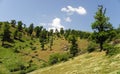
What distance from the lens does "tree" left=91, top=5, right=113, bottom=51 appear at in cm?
7288

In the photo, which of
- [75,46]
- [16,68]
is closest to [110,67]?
[16,68]

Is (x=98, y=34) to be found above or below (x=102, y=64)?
above

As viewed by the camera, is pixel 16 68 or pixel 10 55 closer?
pixel 16 68

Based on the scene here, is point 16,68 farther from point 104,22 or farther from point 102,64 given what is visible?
point 102,64

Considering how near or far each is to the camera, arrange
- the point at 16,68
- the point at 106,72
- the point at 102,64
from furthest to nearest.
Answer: the point at 16,68 < the point at 102,64 < the point at 106,72

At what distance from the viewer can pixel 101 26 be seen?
73812mm

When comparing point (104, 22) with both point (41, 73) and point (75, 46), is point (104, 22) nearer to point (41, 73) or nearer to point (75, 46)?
point (41, 73)

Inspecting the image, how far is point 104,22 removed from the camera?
73.2 metres

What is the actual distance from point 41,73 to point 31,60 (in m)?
124

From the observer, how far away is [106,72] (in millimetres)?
45594

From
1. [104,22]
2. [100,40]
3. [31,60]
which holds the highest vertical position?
[104,22]

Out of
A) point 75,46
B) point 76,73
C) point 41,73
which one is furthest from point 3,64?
point 76,73

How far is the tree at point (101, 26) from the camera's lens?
7288cm

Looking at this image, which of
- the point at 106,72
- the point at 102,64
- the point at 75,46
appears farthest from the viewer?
the point at 75,46
